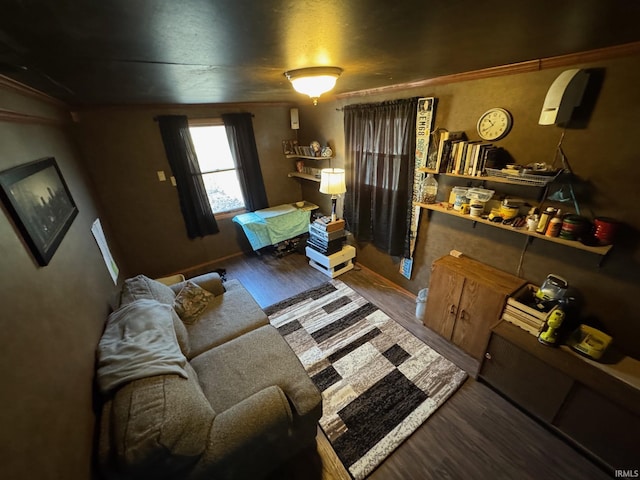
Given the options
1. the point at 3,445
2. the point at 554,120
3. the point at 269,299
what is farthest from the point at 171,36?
the point at 269,299

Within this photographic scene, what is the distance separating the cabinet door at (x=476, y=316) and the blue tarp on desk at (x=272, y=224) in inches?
93.6

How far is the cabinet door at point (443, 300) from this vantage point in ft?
6.84

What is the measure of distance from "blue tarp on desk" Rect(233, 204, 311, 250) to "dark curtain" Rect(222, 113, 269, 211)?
0.71 feet

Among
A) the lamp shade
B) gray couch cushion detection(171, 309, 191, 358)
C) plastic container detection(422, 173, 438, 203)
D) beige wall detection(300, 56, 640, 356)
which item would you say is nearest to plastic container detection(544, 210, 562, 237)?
beige wall detection(300, 56, 640, 356)

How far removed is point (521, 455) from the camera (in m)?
1.53

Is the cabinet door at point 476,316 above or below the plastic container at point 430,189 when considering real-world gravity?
below

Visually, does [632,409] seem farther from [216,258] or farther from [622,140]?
[216,258]

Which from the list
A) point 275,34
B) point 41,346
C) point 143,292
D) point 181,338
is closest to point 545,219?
point 275,34

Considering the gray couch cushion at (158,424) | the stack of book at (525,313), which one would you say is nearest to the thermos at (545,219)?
the stack of book at (525,313)

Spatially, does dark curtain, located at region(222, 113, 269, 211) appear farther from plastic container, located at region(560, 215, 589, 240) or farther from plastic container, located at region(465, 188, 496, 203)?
plastic container, located at region(560, 215, 589, 240)

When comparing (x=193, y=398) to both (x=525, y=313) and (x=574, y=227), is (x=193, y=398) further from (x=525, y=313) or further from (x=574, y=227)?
(x=574, y=227)

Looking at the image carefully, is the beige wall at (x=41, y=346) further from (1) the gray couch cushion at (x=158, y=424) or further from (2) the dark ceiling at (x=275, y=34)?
(2) the dark ceiling at (x=275, y=34)

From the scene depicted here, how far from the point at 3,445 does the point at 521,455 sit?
238 cm

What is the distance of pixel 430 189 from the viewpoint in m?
2.33
